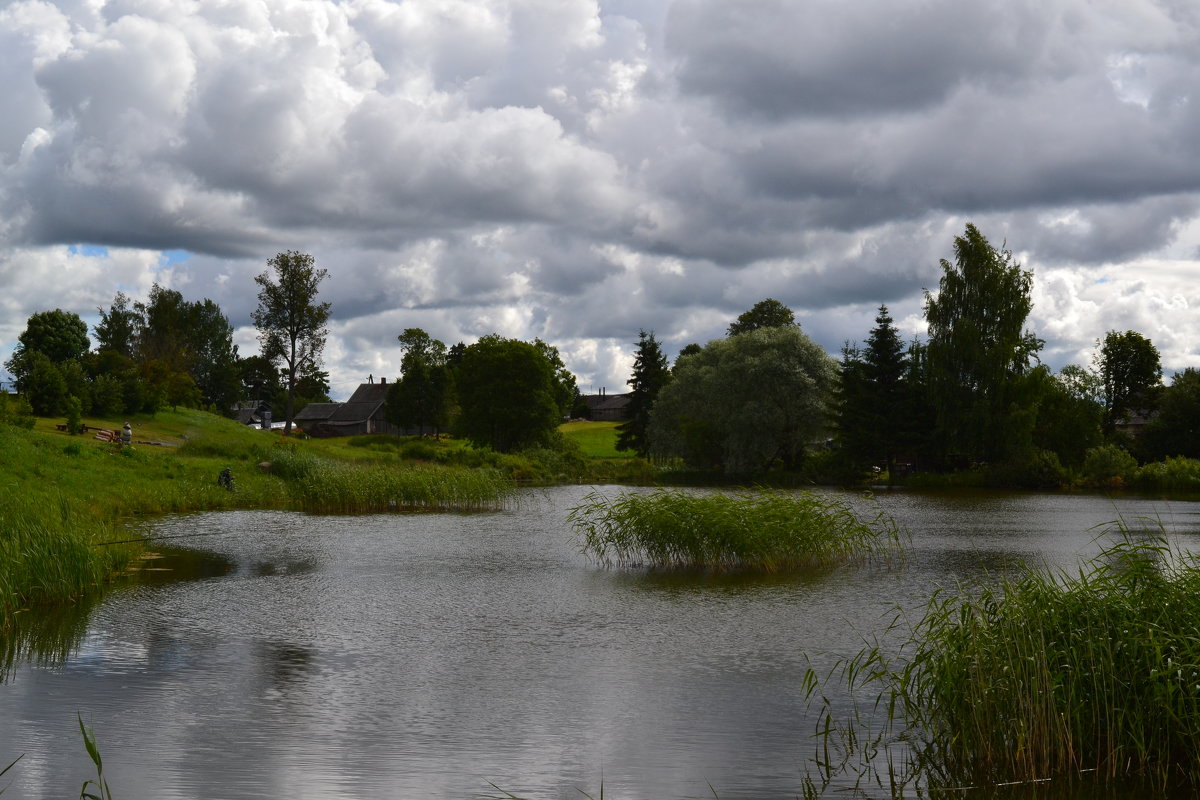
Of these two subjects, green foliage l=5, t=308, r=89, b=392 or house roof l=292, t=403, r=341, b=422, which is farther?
house roof l=292, t=403, r=341, b=422

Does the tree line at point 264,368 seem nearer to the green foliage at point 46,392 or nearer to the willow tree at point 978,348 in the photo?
the green foliage at point 46,392

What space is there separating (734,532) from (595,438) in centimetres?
9707

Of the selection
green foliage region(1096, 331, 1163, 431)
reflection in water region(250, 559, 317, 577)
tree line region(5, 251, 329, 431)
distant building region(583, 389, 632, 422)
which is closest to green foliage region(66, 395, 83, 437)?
tree line region(5, 251, 329, 431)

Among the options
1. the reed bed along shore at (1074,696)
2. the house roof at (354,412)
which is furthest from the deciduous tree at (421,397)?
the reed bed along shore at (1074,696)

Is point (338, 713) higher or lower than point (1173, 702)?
lower

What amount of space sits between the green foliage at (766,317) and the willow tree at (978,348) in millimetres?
28172

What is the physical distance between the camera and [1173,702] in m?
8.40

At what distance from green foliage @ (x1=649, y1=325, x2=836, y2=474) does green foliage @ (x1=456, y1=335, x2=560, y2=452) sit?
15.5 m

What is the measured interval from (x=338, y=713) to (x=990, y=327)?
54549mm

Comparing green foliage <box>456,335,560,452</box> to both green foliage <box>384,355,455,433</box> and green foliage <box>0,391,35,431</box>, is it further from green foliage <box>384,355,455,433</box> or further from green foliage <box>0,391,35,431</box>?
green foliage <box>0,391,35,431</box>

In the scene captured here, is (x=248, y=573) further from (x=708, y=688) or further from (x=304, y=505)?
(x=304, y=505)

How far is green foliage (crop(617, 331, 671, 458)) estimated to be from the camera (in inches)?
3686

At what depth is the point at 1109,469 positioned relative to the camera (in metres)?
57.5

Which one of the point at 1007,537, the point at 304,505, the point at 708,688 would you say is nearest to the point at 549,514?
the point at 304,505
